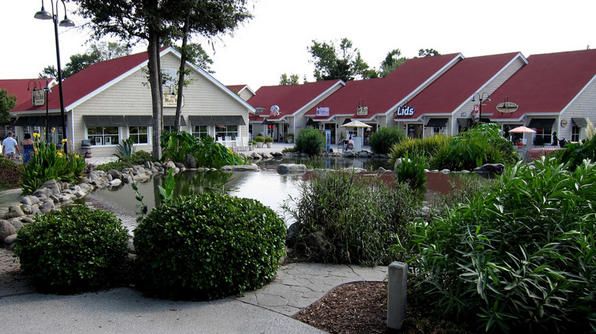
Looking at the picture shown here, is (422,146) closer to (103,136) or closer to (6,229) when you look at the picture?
(6,229)

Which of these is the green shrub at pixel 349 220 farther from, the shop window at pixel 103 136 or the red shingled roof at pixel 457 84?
the red shingled roof at pixel 457 84

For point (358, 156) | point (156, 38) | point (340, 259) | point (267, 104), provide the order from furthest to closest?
point (267, 104) → point (358, 156) → point (156, 38) → point (340, 259)

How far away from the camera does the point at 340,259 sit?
6402mm

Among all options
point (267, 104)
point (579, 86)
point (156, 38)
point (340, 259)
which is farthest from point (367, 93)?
point (340, 259)

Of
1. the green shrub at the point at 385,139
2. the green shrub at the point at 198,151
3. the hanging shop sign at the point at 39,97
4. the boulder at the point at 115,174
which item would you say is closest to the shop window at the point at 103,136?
the hanging shop sign at the point at 39,97

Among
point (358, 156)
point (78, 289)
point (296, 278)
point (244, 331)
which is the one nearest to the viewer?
point (244, 331)

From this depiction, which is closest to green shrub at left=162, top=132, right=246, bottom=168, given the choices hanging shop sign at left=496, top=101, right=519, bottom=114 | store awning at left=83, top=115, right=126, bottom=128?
store awning at left=83, top=115, right=126, bottom=128

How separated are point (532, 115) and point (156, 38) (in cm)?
2414

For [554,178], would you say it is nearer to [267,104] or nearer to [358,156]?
[358,156]

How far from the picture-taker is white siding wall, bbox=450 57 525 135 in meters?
35.5

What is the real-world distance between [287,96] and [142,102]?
68.9 feet

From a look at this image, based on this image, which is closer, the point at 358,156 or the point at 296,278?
the point at 296,278

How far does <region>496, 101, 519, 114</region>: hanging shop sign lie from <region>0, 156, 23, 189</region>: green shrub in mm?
28208

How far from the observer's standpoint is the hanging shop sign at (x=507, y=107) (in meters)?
33.0
